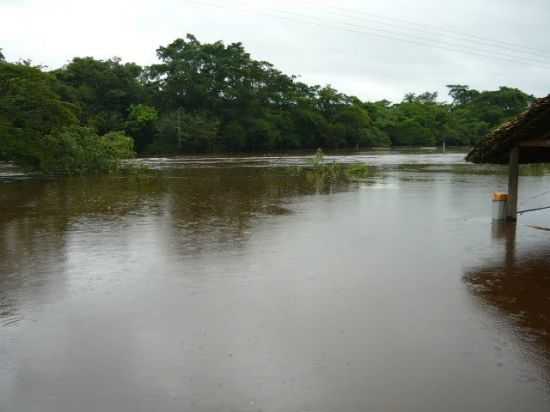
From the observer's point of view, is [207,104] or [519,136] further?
[207,104]

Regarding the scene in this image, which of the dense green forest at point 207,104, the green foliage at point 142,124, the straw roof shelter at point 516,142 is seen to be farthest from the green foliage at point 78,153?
the green foliage at point 142,124

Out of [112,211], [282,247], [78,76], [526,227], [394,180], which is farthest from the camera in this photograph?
[78,76]

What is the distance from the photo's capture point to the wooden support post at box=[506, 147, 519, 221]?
39.8 feet

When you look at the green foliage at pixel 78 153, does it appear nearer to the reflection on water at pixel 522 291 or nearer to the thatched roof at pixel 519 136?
the thatched roof at pixel 519 136

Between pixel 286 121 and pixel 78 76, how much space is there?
2508 centimetres

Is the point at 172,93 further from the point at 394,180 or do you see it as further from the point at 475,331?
the point at 475,331

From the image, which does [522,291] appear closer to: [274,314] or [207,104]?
[274,314]

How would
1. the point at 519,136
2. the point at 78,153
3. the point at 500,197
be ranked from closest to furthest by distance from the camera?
the point at 519,136
the point at 500,197
the point at 78,153

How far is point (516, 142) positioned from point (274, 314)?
7927 millimetres

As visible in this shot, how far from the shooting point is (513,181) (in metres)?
12.2

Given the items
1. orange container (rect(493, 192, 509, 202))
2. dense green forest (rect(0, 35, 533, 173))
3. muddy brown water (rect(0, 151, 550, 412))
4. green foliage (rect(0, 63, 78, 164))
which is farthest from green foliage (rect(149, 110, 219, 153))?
orange container (rect(493, 192, 509, 202))

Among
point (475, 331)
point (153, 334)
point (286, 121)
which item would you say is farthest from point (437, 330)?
point (286, 121)

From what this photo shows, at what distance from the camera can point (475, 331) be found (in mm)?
5688

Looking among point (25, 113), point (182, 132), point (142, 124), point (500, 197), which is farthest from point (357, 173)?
point (142, 124)
